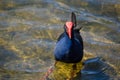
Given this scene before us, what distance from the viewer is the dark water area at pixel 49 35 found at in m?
7.52

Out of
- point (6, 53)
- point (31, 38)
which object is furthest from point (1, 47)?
point (31, 38)

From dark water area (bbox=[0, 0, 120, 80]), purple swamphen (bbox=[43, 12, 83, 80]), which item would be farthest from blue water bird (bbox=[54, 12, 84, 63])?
dark water area (bbox=[0, 0, 120, 80])

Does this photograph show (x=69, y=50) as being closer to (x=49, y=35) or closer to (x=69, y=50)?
(x=69, y=50)

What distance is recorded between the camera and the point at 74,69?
7.68m

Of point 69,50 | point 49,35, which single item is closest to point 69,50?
point 69,50

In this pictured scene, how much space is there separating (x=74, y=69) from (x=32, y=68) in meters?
0.90

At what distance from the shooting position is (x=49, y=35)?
869cm

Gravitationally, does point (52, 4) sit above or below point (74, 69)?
above

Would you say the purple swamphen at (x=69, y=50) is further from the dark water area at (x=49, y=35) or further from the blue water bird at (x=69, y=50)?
the dark water area at (x=49, y=35)

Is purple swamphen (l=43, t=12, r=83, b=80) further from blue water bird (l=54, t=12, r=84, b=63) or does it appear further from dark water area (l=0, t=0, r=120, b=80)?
dark water area (l=0, t=0, r=120, b=80)

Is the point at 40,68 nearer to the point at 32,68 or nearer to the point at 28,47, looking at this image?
the point at 32,68

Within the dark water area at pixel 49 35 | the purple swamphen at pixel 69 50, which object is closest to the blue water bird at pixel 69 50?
the purple swamphen at pixel 69 50

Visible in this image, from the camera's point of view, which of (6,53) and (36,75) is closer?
(36,75)

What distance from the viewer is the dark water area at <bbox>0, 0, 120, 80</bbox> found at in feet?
24.7
